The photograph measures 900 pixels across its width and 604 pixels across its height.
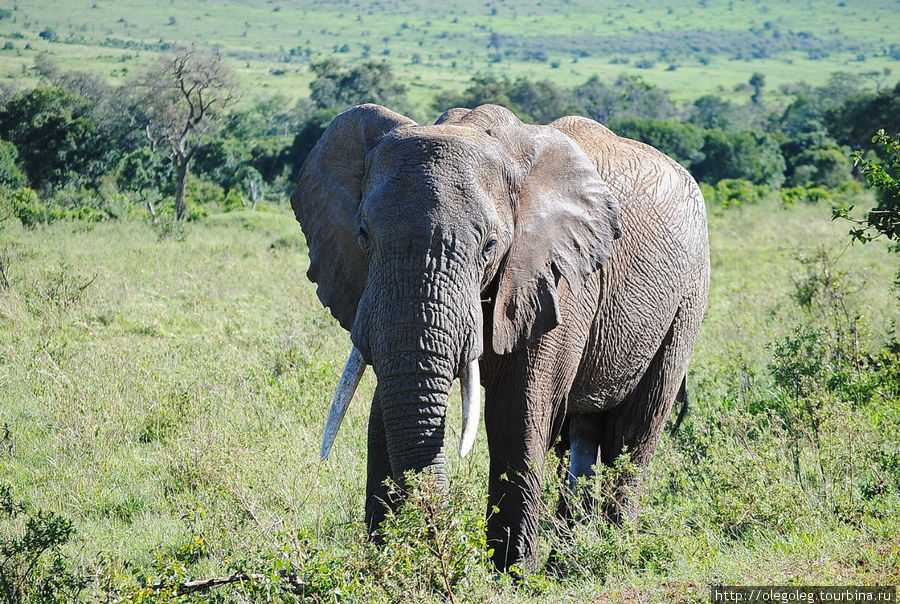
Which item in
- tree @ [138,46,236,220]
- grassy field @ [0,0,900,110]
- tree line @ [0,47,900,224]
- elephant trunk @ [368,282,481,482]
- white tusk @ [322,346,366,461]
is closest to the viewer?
elephant trunk @ [368,282,481,482]

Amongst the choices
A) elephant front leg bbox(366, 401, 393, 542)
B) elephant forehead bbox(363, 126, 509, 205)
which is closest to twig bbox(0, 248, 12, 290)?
elephant front leg bbox(366, 401, 393, 542)

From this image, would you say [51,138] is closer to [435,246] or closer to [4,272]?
[4,272]

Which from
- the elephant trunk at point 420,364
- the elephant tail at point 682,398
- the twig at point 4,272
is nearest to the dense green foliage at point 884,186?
the elephant tail at point 682,398

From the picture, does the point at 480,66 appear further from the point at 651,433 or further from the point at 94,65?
the point at 651,433

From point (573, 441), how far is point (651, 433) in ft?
1.49

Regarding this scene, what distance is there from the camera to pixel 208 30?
140m

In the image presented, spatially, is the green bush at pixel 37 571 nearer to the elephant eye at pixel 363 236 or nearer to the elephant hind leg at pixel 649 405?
the elephant eye at pixel 363 236

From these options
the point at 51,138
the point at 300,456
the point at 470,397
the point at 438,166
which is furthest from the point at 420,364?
the point at 51,138

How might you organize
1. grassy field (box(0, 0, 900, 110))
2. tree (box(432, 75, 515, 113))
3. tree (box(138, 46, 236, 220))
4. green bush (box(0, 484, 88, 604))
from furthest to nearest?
grassy field (box(0, 0, 900, 110))
tree (box(432, 75, 515, 113))
tree (box(138, 46, 236, 220))
green bush (box(0, 484, 88, 604))

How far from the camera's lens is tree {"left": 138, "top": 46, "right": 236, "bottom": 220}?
84.1ft

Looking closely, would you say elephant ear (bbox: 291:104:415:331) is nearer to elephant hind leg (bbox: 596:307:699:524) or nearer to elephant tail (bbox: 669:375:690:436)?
elephant hind leg (bbox: 596:307:699:524)

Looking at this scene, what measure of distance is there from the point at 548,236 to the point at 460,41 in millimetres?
161387

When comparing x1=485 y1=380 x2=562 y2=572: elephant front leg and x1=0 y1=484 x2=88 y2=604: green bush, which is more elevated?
x1=485 y1=380 x2=562 y2=572: elephant front leg

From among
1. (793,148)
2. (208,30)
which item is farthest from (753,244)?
(208,30)
